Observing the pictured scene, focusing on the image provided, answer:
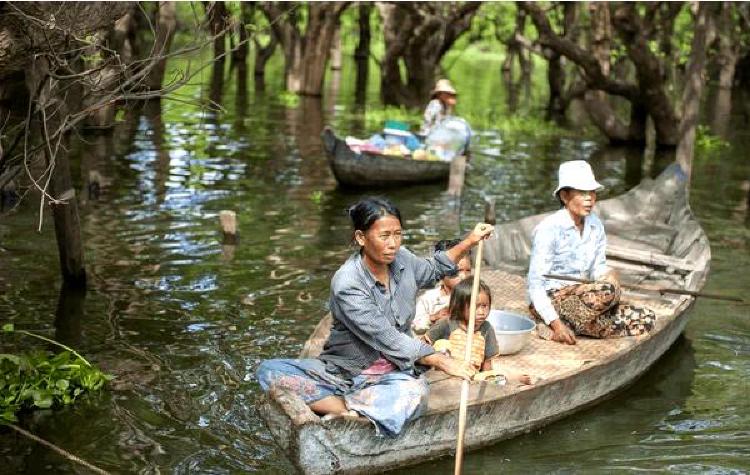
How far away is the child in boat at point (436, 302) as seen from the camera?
7.64 m

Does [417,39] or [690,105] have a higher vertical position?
[417,39]

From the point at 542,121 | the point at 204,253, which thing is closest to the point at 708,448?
the point at 204,253

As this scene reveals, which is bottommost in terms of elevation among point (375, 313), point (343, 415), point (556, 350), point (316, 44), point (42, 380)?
point (42, 380)

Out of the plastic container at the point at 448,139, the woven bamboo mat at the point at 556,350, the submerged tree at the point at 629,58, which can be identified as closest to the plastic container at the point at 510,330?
the woven bamboo mat at the point at 556,350

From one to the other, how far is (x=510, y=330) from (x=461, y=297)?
1.12m

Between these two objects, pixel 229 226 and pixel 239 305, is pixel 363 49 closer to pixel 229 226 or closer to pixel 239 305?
pixel 229 226

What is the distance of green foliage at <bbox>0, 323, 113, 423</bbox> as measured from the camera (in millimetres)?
6770

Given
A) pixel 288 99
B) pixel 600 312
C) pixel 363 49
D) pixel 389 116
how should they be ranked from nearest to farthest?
pixel 600 312 < pixel 389 116 < pixel 288 99 < pixel 363 49

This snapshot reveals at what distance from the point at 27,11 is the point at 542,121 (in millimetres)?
19406

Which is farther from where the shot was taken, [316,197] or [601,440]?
[316,197]

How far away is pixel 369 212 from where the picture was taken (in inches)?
214

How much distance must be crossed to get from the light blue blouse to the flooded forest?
0.88 meters

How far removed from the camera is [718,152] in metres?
20.6

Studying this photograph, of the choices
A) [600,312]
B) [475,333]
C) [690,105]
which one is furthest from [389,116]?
[475,333]
